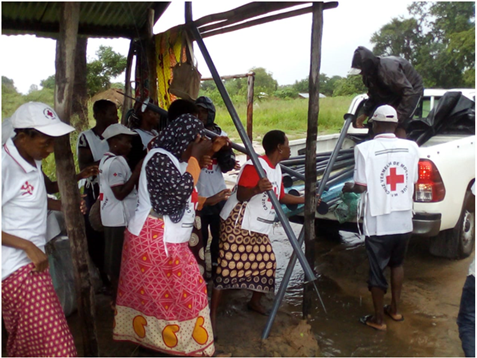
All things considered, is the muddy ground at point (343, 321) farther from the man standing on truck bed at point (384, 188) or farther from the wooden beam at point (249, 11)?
the wooden beam at point (249, 11)

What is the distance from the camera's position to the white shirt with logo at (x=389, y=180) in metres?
3.29

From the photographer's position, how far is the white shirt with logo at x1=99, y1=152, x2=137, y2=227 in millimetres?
3318

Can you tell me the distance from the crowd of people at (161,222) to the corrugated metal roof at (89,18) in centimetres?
120

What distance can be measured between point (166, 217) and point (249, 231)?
2.64ft

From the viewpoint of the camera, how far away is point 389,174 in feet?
10.8

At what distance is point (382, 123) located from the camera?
337 centimetres

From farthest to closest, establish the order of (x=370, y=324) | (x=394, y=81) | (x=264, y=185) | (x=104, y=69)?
1. (x=104, y=69)
2. (x=394, y=81)
3. (x=370, y=324)
4. (x=264, y=185)

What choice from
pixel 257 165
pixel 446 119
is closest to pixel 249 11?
pixel 257 165

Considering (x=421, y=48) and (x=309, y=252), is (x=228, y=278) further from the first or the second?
(x=421, y=48)

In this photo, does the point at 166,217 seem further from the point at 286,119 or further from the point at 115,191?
the point at 286,119

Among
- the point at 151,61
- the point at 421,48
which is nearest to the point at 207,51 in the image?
the point at 151,61

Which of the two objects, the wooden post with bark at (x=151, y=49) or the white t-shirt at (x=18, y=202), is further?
the wooden post with bark at (x=151, y=49)

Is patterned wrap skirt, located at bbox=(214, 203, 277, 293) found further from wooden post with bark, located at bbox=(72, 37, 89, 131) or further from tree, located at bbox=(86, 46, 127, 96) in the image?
tree, located at bbox=(86, 46, 127, 96)

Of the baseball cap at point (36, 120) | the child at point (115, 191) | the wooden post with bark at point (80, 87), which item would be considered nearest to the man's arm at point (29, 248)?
the baseball cap at point (36, 120)
